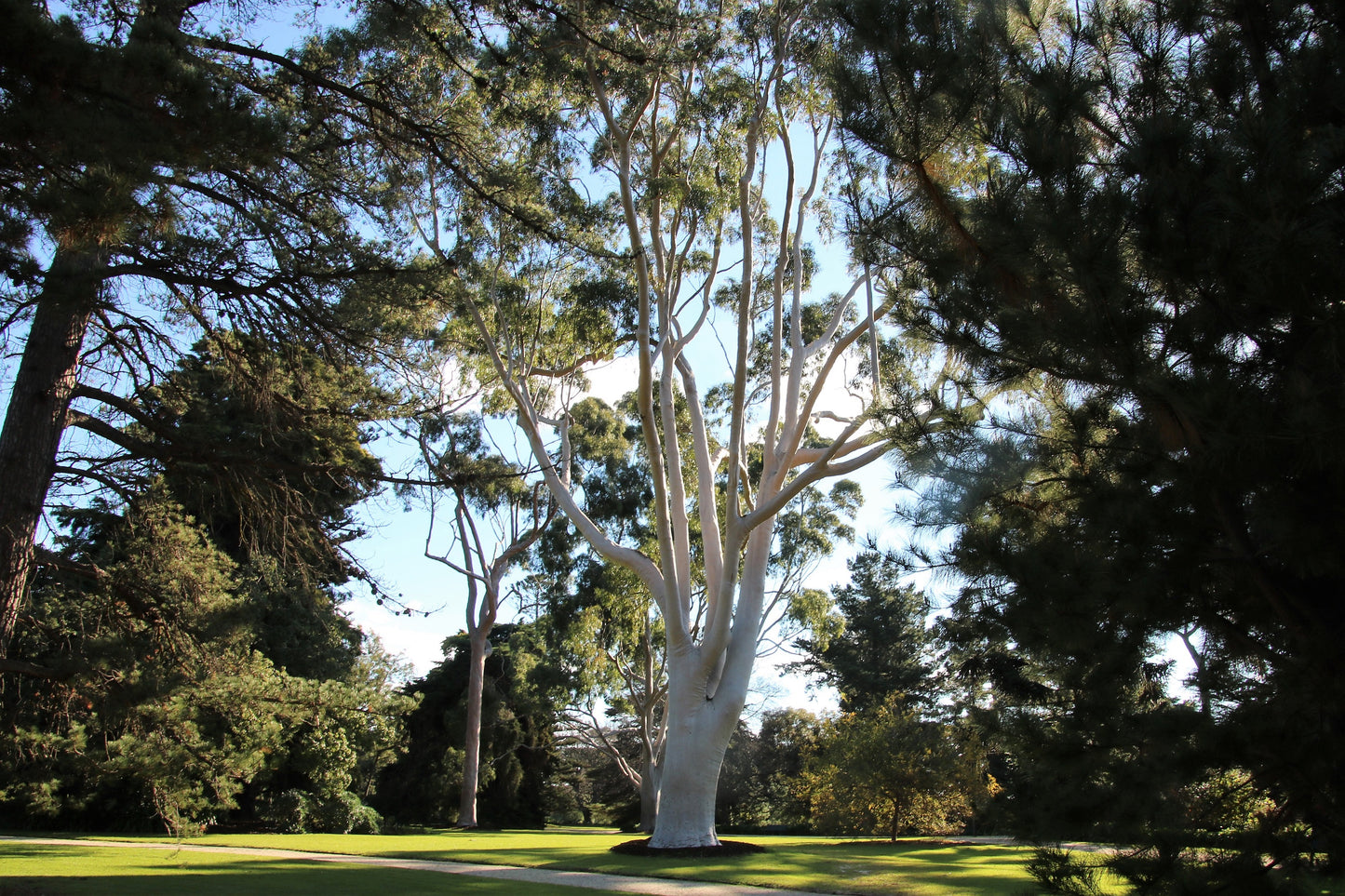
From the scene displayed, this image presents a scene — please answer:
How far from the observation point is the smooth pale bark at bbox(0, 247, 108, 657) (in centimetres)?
567

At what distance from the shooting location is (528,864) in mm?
11703

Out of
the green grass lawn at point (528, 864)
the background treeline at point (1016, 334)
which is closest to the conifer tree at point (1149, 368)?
the background treeline at point (1016, 334)

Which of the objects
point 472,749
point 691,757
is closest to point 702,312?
point 691,757

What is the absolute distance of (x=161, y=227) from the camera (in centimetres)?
447

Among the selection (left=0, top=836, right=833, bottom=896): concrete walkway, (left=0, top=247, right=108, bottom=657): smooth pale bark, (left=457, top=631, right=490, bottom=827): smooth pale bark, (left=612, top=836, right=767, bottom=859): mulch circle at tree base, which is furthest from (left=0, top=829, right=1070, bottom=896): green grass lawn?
(left=457, top=631, right=490, bottom=827): smooth pale bark

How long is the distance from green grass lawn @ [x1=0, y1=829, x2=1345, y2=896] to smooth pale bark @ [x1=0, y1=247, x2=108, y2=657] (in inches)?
115

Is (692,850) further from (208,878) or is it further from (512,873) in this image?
(208,878)

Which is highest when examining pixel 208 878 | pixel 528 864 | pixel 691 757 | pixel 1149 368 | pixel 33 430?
pixel 33 430

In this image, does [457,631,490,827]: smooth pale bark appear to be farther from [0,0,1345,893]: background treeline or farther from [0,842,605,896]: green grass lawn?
[0,0,1345,893]: background treeline

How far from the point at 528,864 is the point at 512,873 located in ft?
4.39

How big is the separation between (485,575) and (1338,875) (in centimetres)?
2389

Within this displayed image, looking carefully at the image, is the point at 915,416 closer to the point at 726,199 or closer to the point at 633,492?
the point at 726,199

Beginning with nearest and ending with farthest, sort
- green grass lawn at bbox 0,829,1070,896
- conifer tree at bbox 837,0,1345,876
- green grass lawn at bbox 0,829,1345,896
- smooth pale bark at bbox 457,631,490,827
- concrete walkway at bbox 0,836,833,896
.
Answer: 1. conifer tree at bbox 837,0,1345,876
2. green grass lawn at bbox 0,829,1345,896
3. concrete walkway at bbox 0,836,833,896
4. green grass lawn at bbox 0,829,1070,896
5. smooth pale bark at bbox 457,631,490,827

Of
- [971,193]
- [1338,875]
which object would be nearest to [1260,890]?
[1338,875]
